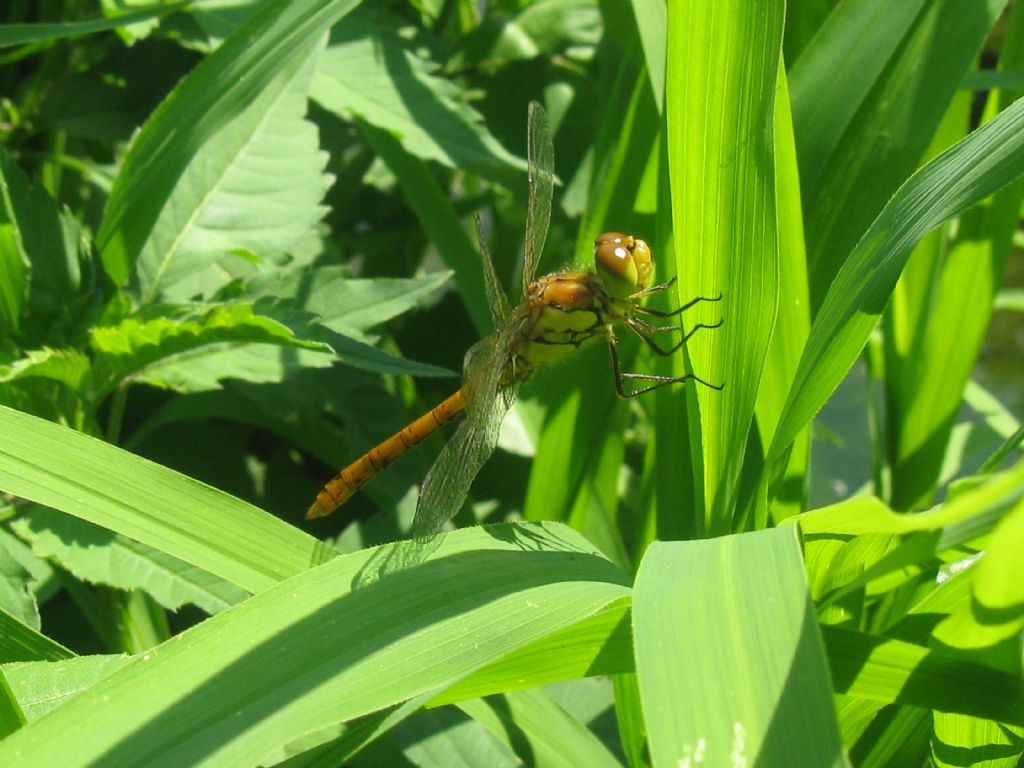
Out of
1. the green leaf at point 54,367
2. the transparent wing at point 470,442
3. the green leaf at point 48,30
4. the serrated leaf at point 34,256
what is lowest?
the transparent wing at point 470,442

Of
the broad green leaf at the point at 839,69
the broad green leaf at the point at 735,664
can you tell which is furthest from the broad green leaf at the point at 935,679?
the broad green leaf at the point at 839,69

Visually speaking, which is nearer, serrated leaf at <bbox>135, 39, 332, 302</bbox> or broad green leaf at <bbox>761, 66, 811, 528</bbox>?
broad green leaf at <bbox>761, 66, 811, 528</bbox>

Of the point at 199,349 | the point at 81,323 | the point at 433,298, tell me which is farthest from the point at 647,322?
the point at 433,298

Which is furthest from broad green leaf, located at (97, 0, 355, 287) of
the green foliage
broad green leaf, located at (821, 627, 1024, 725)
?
broad green leaf, located at (821, 627, 1024, 725)

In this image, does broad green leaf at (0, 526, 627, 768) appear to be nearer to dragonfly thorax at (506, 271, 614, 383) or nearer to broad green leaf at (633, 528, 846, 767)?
broad green leaf at (633, 528, 846, 767)

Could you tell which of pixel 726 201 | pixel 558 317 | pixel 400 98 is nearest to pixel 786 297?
pixel 726 201

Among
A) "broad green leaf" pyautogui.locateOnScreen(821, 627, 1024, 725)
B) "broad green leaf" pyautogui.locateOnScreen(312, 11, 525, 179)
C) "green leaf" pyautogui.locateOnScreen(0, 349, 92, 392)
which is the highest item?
"broad green leaf" pyautogui.locateOnScreen(312, 11, 525, 179)

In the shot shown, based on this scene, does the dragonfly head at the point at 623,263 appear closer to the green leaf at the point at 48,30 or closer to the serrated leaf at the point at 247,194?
the serrated leaf at the point at 247,194

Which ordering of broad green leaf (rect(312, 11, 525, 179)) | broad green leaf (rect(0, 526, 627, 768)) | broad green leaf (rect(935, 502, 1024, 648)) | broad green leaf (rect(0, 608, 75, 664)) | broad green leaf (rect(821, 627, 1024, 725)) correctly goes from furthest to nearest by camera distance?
1. broad green leaf (rect(312, 11, 525, 179))
2. broad green leaf (rect(0, 608, 75, 664))
3. broad green leaf (rect(821, 627, 1024, 725))
4. broad green leaf (rect(0, 526, 627, 768))
5. broad green leaf (rect(935, 502, 1024, 648))
